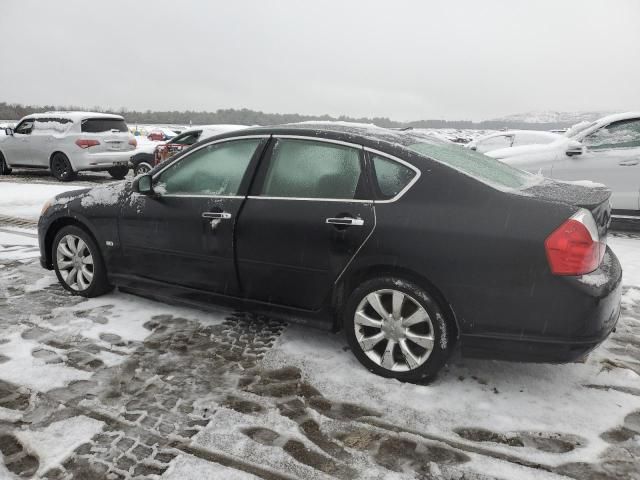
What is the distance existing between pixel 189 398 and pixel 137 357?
690mm

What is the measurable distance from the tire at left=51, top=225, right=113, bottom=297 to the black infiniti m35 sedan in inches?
13.8

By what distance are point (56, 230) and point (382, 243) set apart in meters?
3.21

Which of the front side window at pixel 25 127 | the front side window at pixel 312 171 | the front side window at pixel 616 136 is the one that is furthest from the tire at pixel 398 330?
the front side window at pixel 25 127

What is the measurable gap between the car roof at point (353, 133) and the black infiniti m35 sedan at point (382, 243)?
1cm

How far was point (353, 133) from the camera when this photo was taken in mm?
3480

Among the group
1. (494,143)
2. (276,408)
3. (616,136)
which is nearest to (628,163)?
(616,136)

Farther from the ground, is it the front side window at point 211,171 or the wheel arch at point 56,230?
the front side window at point 211,171

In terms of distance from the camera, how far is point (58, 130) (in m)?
13.5

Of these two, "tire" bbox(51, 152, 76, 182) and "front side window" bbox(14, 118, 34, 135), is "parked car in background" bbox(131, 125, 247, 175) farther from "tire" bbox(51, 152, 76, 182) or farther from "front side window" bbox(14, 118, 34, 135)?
"front side window" bbox(14, 118, 34, 135)

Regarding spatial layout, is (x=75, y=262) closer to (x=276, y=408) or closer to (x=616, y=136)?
(x=276, y=408)

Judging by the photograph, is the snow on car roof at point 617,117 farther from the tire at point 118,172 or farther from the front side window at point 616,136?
the tire at point 118,172

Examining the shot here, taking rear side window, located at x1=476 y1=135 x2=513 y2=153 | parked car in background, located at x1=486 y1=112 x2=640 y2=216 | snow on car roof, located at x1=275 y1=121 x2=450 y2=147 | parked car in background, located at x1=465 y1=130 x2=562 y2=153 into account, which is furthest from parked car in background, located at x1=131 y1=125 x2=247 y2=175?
snow on car roof, located at x1=275 y1=121 x2=450 y2=147

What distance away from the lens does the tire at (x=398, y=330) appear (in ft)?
10.0

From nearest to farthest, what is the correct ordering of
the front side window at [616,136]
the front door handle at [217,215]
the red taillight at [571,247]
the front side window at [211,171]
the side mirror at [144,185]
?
the red taillight at [571,247] < the front door handle at [217,215] < the front side window at [211,171] < the side mirror at [144,185] < the front side window at [616,136]
